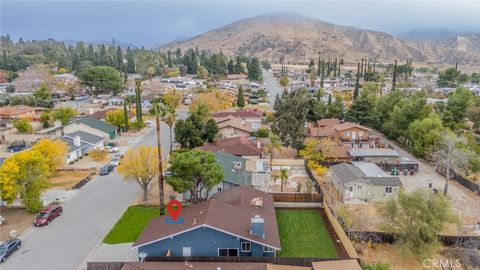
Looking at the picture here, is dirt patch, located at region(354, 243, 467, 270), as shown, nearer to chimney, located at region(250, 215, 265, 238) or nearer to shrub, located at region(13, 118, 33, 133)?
chimney, located at region(250, 215, 265, 238)

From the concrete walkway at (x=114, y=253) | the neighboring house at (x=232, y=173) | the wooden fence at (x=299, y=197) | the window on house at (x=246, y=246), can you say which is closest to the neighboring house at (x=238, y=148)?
the neighboring house at (x=232, y=173)

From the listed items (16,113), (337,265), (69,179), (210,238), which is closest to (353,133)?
(337,265)

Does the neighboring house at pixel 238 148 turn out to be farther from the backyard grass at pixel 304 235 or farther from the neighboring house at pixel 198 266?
the neighboring house at pixel 198 266

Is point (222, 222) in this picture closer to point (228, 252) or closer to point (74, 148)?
point (228, 252)

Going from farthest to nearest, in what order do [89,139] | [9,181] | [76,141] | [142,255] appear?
[89,139] < [76,141] < [9,181] < [142,255]

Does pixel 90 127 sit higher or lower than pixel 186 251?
higher

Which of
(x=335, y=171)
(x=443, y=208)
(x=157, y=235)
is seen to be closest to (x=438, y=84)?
(x=335, y=171)

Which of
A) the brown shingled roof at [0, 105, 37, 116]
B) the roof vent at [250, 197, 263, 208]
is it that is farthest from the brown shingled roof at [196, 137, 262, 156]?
the brown shingled roof at [0, 105, 37, 116]
